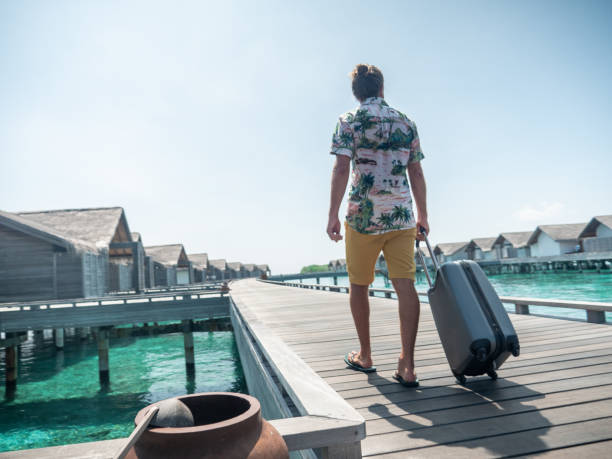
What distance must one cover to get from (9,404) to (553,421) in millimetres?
12330

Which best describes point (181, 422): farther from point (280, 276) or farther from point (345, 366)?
point (280, 276)

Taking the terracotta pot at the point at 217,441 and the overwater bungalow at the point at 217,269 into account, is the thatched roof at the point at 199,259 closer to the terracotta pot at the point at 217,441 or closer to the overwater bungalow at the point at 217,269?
the overwater bungalow at the point at 217,269

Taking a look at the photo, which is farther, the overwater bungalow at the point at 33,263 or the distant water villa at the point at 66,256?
the distant water villa at the point at 66,256

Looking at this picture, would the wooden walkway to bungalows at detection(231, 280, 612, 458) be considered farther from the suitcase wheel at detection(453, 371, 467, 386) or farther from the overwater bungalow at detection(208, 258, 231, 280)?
the overwater bungalow at detection(208, 258, 231, 280)

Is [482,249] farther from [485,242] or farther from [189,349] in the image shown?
[189,349]

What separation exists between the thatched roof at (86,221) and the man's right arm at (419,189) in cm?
2353

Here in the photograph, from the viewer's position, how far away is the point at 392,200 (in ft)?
8.81

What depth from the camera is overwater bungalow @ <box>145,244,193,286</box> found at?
38812mm

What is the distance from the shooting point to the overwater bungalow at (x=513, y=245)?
56.2 metres

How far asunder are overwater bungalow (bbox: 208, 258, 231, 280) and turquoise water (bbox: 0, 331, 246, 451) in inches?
1826

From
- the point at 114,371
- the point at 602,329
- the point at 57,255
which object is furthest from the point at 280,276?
the point at 602,329

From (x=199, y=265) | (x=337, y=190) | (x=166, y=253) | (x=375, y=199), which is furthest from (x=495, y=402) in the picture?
(x=199, y=265)

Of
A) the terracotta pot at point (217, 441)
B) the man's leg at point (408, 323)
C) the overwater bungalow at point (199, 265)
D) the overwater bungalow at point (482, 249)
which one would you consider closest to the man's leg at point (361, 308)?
the man's leg at point (408, 323)

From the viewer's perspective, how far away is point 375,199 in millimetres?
2689
